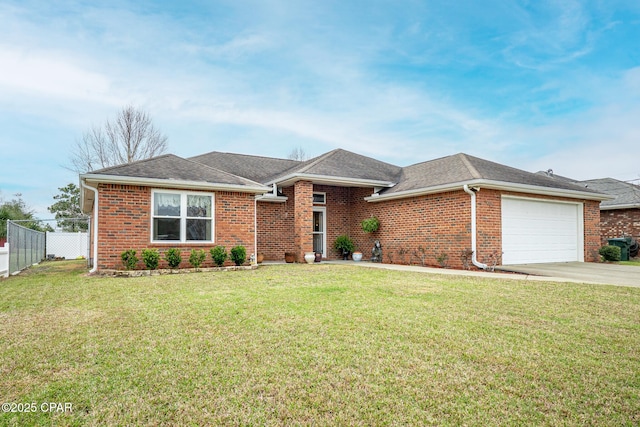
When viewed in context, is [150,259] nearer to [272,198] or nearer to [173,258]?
[173,258]

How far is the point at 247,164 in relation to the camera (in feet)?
59.4

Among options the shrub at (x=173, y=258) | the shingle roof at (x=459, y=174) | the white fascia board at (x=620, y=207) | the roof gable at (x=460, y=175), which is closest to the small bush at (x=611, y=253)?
the roof gable at (x=460, y=175)

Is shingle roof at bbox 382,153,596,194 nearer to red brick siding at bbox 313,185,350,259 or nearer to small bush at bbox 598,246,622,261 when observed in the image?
red brick siding at bbox 313,185,350,259

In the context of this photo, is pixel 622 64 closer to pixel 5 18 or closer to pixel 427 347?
pixel 427 347

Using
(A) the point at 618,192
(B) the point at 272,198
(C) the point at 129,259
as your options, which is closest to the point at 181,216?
(C) the point at 129,259

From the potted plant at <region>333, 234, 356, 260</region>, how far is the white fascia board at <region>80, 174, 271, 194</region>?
491 cm

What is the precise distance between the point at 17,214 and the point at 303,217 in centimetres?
2566

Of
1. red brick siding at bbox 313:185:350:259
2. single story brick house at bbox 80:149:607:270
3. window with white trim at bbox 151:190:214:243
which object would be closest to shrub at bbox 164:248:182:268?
single story brick house at bbox 80:149:607:270

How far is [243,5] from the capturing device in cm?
1148

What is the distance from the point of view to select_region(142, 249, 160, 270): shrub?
10.5 m

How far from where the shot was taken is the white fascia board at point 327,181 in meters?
13.6

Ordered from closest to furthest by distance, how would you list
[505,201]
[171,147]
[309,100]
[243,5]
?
[243,5], [505,201], [309,100], [171,147]

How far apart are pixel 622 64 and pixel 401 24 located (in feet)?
29.0

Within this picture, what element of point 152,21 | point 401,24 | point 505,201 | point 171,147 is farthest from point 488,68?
point 171,147
